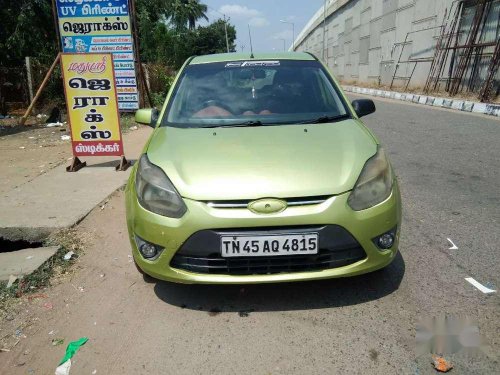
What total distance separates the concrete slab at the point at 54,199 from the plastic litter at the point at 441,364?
127 inches

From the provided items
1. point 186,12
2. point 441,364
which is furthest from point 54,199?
point 186,12

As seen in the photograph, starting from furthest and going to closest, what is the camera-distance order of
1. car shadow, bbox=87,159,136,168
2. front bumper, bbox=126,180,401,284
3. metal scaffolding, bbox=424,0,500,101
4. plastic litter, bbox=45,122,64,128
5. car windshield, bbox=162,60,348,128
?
1. metal scaffolding, bbox=424,0,500,101
2. plastic litter, bbox=45,122,64,128
3. car shadow, bbox=87,159,136,168
4. car windshield, bbox=162,60,348,128
5. front bumper, bbox=126,180,401,284

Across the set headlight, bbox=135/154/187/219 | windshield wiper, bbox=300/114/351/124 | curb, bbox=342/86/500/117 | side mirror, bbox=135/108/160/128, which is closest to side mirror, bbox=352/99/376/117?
windshield wiper, bbox=300/114/351/124

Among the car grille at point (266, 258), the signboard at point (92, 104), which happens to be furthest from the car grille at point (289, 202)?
the signboard at point (92, 104)

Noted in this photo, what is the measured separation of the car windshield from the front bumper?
3.39 ft

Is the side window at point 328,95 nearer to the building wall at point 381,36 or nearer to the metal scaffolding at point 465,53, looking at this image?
the metal scaffolding at point 465,53

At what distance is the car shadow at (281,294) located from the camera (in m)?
2.65

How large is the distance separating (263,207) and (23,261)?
2155 millimetres

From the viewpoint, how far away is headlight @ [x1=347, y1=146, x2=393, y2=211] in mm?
2426

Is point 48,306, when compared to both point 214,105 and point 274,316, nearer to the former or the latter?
point 274,316

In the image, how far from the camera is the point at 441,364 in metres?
2.09

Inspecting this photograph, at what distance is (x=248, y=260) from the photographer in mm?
2395

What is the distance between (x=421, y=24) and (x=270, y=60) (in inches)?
792

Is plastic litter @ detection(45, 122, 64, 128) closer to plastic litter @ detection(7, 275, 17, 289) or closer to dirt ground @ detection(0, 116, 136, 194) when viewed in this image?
dirt ground @ detection(0, 116, 136, 194)
